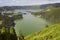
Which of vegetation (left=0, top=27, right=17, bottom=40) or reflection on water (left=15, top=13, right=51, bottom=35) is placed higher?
reflection on water (left=15, top=13, right=51, bottom=35)

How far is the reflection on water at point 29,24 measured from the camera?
266cm

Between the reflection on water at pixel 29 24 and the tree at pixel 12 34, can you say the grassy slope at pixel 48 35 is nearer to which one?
the reflection on water at pixel 29 24

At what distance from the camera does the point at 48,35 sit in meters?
2.64

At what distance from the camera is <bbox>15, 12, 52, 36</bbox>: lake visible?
266 centimetres

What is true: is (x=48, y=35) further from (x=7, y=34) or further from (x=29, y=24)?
(x=7, y=34)

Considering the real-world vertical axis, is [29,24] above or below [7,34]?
above

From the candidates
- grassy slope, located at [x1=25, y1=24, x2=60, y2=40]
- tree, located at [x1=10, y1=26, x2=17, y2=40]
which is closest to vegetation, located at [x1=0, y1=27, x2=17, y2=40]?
tree, located at [x1=10, y1=26, x2=17, y2=40]

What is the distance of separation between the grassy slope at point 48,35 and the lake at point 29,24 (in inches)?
3.2

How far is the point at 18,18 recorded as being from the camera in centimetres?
271

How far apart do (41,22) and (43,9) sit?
0.88 ft

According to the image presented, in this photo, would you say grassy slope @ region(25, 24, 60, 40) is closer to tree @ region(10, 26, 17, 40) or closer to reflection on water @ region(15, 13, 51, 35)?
reflection on water @ region(15, 13, 51, 35)

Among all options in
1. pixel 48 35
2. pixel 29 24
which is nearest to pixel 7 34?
pixel 29 24

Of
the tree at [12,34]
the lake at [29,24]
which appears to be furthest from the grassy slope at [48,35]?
the tree at [12,34]

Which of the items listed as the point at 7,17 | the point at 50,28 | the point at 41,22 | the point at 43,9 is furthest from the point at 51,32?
the point at 7,17
